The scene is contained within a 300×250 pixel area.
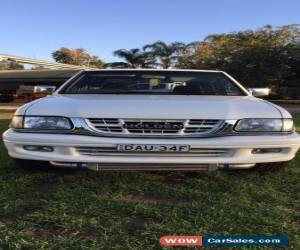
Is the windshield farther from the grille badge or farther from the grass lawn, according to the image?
the grille badge

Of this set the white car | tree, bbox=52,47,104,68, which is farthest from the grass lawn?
tree, bbox=52,47,104,68

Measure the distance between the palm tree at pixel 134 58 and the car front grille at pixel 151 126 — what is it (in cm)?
3571

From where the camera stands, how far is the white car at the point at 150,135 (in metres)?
3.78

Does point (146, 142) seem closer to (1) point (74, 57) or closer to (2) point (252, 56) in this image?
(2) point (252, 56)

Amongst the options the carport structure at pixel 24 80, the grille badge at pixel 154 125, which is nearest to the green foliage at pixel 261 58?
the carport structure at pixel 24 80

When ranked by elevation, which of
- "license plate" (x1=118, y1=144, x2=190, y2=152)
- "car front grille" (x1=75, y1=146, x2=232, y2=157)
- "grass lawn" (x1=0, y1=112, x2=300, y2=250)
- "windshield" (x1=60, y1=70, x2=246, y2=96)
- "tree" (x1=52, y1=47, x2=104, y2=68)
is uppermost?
"windshield" (x1=60, y1=70, x2=246, y2=96)

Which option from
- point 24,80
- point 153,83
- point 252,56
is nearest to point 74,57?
point 24,80

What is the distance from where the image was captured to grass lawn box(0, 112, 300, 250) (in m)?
2.92

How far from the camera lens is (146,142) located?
3740 millimetres

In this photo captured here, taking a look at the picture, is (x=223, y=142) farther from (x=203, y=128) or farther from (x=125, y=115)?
(x=125, y=115)

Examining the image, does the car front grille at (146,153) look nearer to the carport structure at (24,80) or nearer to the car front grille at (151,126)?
the car front grille at (151,126)

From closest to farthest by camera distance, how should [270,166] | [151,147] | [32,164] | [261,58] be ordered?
[151,147] < [32,164] < [270,166] < [261,58]

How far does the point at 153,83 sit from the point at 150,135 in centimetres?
160

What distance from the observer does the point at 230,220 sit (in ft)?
10.6
